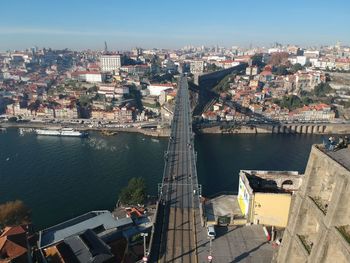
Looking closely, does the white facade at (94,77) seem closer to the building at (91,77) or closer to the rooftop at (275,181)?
the building at (91,77)

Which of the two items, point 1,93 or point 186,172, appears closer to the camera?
point 186,172

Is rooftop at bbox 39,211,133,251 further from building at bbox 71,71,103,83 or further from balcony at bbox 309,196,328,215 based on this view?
building at bbox 71,71,103,83

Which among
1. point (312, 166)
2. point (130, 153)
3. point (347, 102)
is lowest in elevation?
point (130, 153)

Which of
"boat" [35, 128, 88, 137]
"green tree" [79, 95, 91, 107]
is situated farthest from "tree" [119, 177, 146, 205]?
"green tree" [79, 95, 91, 107]

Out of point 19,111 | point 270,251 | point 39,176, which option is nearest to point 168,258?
point 270,251

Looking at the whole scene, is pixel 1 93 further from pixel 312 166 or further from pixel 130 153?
pixel 312 166

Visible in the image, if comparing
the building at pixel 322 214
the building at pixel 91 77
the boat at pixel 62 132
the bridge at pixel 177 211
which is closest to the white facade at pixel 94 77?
the building at pixel 91 77

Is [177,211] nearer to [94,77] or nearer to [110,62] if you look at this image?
[94,77]
